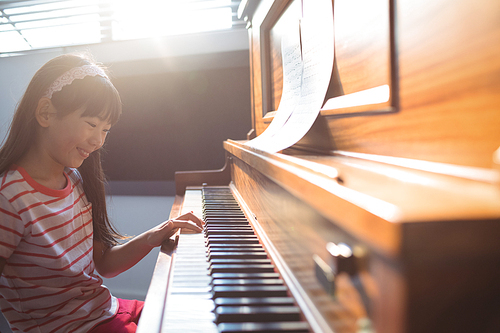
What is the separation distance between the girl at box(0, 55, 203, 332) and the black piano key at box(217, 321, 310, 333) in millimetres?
652

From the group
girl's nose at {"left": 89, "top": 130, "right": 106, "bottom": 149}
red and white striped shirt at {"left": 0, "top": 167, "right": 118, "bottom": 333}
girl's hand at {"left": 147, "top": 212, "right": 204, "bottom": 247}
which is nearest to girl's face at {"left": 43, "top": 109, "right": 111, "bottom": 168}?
girl's nose at {"left": 89, "top": 130, "right": 106, "bottom": 149}

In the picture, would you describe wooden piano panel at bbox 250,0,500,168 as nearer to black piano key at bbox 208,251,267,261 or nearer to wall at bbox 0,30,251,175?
black piano key at bbox 208,251,267,261

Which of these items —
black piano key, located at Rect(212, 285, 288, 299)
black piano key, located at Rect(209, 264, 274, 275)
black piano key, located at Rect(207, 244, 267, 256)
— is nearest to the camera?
black piano key, located at Rect(212, 285, 288, 299)

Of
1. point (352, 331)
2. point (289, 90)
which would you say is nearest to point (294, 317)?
point (352, 331)

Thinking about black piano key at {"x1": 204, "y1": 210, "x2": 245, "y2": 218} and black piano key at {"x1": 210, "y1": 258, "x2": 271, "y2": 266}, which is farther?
black piano key at {"x1": 204, "y1": 210, "x2": 245, "y2": 218}

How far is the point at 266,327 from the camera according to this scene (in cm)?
56

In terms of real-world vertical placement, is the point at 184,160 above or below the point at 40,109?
below

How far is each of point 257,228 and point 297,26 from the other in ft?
2.15

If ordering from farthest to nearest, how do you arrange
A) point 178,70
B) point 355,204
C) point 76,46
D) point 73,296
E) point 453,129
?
point 76,46, point 178,70, point 73,296, point 453,129, point 355,204

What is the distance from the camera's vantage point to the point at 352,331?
448 mm

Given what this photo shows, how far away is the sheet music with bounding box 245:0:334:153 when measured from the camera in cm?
88

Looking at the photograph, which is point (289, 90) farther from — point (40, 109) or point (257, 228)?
point (40, 109)

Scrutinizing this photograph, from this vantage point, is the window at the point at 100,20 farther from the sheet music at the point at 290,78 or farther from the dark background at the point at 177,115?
the sheet music at the point at 290,78

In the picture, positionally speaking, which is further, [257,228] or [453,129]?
[257,228]
